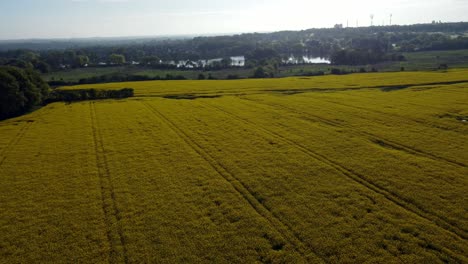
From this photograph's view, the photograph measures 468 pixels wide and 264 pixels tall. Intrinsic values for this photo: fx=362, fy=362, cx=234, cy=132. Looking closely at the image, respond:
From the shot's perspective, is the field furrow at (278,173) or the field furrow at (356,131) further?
the field furrow at (356,131)

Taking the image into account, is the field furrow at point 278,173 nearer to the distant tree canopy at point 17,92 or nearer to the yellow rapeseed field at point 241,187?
the yellow rapeseed field at point 241,187

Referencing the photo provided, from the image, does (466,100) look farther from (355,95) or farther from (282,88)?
(282,88)

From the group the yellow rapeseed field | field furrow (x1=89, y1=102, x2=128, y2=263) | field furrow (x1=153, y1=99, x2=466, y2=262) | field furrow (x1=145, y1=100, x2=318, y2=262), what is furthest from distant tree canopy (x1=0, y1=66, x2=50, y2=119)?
field furrow (x1=145, y1=100, x2=318, y2=262)

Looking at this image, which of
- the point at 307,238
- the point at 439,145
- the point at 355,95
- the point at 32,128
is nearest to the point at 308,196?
the point at 307,238

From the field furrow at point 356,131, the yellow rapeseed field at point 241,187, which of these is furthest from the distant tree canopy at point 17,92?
the field furrow at point 356,131

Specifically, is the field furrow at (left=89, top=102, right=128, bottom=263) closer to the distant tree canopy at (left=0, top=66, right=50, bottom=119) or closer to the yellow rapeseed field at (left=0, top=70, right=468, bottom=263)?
the yellow rapeseed field at (left=0, top=70, right=468, bottom=263)

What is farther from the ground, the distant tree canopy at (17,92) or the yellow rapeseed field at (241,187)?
the distant tree canopy at (17,92)
